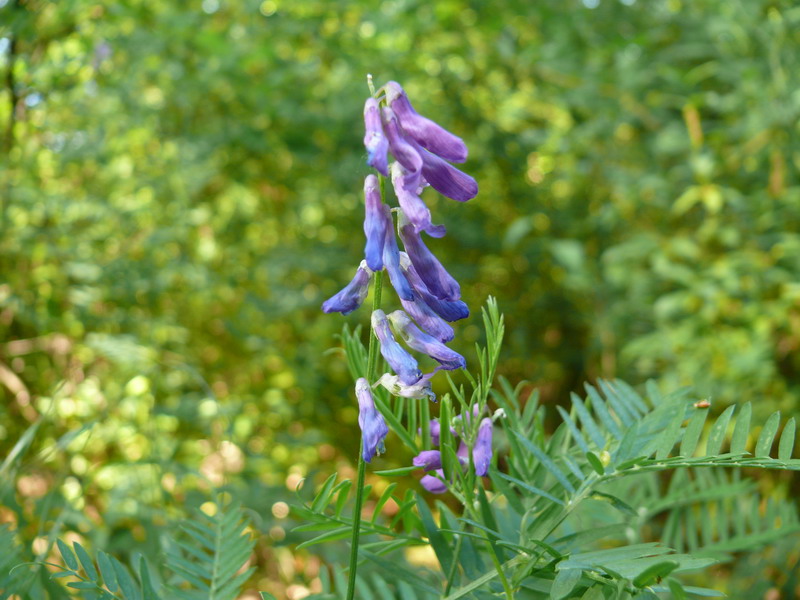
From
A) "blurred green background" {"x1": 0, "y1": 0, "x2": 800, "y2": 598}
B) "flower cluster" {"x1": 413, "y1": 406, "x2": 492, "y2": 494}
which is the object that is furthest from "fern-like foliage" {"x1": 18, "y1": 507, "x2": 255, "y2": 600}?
"blurred green background" {"x1": 0, "y1": 0, "x2": 800, "y2": 598}

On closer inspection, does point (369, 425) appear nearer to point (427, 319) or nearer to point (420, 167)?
point (427, 319)

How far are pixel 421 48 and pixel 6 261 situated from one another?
155 centimetres

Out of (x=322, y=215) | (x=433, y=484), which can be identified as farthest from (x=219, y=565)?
(x=322, y=215)

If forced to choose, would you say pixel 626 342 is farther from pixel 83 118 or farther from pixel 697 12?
pixel 83 118

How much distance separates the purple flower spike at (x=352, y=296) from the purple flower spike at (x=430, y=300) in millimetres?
36

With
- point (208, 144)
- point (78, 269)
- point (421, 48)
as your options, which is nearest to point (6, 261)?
point (78, 269)

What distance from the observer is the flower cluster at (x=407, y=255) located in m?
0.64

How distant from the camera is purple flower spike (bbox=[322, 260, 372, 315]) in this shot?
671mm

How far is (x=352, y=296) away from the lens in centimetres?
68

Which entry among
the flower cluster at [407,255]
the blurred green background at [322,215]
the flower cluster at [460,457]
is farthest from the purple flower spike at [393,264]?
the blurred green background at [322,215]

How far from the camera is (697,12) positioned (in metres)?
2.79

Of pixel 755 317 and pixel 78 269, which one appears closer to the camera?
pixel 78 269

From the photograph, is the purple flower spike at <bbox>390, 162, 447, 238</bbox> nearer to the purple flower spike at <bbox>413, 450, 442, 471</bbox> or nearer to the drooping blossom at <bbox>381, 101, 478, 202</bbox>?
the drooping blossom at <bbox>381, 101, 478, 202</bbox>

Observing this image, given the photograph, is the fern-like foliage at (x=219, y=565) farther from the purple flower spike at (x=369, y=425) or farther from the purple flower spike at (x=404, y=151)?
the purple flower spike at (x=404, y=151)
